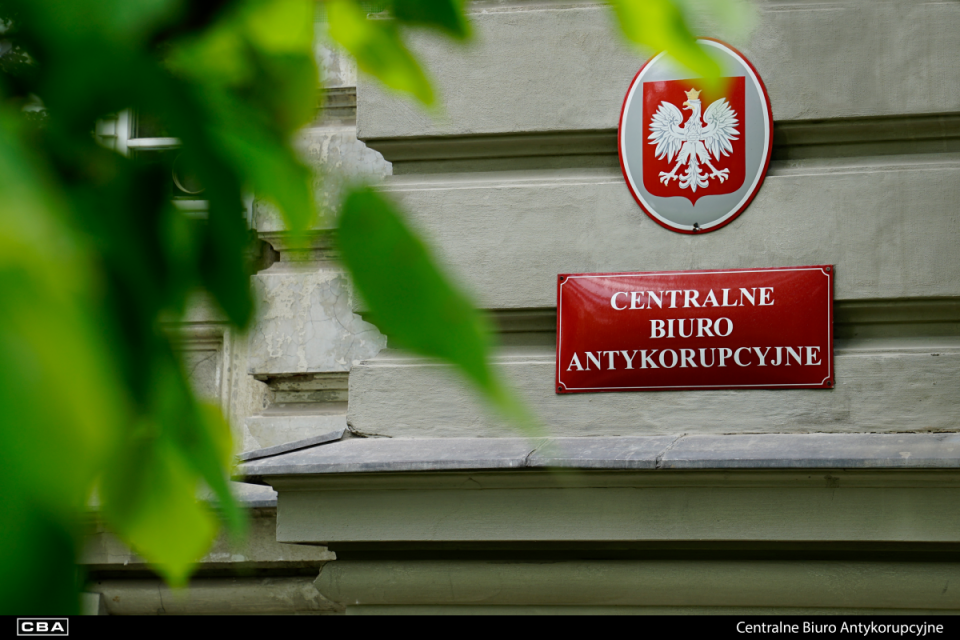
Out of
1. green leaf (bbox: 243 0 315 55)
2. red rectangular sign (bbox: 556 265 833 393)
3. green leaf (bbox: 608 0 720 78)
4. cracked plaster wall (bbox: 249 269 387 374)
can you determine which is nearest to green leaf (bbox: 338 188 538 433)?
green leaf (bbox: 243 0 315 55)

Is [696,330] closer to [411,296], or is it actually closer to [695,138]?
[695,138]

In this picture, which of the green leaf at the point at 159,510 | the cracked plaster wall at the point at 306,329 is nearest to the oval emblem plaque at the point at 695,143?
the cracked plaster wall at the point at 306,329

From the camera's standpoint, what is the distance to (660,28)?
23.4 inches

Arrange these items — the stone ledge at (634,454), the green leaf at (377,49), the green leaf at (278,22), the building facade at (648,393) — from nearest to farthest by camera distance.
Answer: the green leaf at (278,22) → the green leaf at (377,49) → the stone ledge at (634,454) → the building facade at (648,393)

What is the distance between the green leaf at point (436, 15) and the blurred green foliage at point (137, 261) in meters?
0.07

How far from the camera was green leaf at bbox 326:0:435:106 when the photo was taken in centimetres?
60

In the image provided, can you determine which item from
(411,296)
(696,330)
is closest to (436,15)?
(411,296)

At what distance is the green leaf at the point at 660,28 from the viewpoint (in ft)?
1.94

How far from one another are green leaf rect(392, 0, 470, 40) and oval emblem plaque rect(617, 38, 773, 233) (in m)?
2.48

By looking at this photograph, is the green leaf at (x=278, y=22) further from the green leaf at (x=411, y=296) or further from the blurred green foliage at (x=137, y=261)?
the green leaf at (x=411, y=296)

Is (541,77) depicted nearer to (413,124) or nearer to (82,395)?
(413,124)

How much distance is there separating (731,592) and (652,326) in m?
0.79

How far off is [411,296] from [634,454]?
2356 mm

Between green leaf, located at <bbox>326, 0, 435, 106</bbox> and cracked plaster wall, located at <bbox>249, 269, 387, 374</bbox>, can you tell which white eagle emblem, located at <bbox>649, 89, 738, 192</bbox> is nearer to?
cracked plaster wall, located at <bbox>249, 269, 387, 374</bbox>
